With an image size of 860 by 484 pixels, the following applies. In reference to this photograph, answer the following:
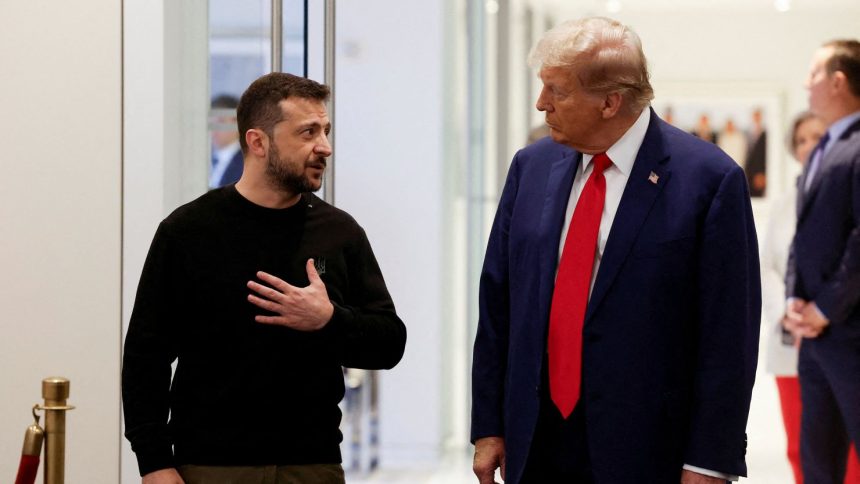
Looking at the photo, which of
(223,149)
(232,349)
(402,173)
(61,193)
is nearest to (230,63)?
(223,149)

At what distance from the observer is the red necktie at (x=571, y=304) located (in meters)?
2.41

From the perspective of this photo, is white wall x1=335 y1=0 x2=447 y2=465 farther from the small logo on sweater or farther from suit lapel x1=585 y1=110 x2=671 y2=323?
suit lapel x1=585 y1=110 x2=671 y2=323

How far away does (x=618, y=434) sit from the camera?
238 cm

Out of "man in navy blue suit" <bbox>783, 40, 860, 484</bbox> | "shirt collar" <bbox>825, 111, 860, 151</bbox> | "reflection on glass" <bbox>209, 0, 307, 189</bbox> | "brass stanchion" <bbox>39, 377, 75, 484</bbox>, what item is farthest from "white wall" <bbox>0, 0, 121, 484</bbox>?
"shirt collar" <bbox>825, 111, 860, 151</bbox>

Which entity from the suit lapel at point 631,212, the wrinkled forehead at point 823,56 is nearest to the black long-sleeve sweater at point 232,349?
the suit lapel at point 631,212

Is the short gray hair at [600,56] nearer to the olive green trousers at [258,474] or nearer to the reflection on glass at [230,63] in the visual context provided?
the olive green trousers at [258,474]

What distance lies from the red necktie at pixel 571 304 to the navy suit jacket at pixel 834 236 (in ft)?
7.89

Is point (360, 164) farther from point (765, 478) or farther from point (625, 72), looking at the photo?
point (625, 72)

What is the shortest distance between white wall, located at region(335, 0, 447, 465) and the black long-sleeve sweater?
12.6ft

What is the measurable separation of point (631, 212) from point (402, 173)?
13.8ft

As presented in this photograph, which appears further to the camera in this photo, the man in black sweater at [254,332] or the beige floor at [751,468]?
the beige floor at [751,468]

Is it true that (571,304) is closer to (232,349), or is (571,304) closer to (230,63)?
(232,349)

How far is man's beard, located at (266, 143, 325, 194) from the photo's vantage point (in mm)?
2684

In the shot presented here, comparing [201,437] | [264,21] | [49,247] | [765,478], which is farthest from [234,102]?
[765,478]
